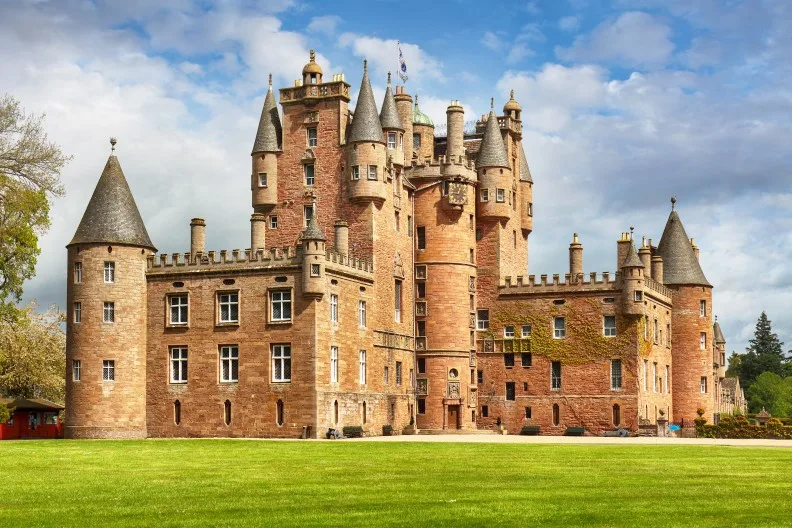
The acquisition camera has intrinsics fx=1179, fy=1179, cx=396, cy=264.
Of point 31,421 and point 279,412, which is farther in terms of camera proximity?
point 31,421

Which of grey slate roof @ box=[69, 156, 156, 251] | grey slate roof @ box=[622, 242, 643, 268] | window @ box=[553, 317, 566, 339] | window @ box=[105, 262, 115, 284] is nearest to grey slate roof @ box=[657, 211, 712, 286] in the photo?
grey slate roof @ box=[622, 242, 643, 268]

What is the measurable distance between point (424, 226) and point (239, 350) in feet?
49.6

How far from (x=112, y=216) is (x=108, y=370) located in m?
7.75

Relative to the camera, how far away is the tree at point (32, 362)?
74688 mm

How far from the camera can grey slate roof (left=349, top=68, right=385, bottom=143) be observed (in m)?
63.0

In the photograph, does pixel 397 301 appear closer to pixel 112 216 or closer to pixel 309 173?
pixel 309 173

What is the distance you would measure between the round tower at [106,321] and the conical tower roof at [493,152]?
2160 centimetres

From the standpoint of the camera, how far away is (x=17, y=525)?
779 inches

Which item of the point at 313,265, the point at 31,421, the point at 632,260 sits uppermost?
the point at 632,260

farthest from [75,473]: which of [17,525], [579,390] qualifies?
[579,390]

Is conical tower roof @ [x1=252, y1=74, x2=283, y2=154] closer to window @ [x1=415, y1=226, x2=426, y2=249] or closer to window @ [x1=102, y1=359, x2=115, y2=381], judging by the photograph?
window @ [x1=415, y1=226, x2=426, y2=249]

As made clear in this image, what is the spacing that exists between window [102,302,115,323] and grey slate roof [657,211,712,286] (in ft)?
113

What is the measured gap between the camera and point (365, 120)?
63.2 meters

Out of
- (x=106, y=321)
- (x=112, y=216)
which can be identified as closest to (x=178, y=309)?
(x=106, y=321)
